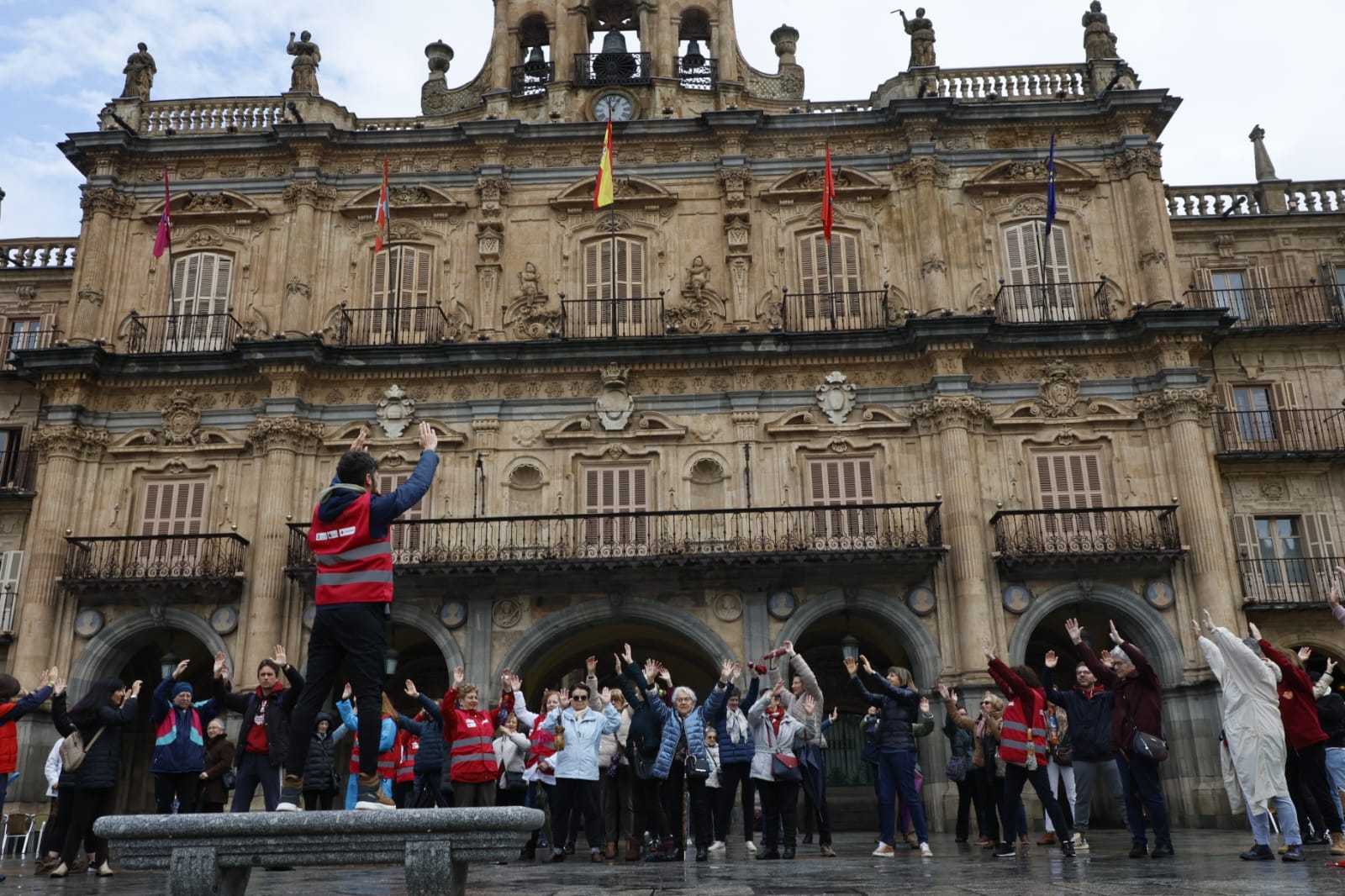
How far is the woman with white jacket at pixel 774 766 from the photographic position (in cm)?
1143

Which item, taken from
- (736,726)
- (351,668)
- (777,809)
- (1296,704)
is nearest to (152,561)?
(736,726)

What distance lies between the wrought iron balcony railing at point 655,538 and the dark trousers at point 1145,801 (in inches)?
401

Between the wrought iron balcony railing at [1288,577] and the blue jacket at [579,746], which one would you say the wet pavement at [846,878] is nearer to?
the blue jacket at [579,746]

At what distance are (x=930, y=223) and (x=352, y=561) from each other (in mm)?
19658

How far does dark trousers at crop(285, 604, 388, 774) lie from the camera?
6004mm

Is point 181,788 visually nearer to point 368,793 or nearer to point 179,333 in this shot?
point 368,793

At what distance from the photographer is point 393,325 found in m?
23.8

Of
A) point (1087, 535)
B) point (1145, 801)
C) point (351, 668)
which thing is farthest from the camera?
point (1087, 535)

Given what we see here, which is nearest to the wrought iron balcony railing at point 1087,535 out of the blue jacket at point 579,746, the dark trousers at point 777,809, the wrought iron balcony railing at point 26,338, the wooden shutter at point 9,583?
the dark trousers at point 777,809

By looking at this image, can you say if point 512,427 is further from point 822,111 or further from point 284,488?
point 822,111

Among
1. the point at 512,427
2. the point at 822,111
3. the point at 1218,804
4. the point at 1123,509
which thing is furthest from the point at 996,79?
the point at 1218,804

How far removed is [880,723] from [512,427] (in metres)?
12.4

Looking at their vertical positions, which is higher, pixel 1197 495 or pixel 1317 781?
pixel 1197 495

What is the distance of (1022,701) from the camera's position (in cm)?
1135
